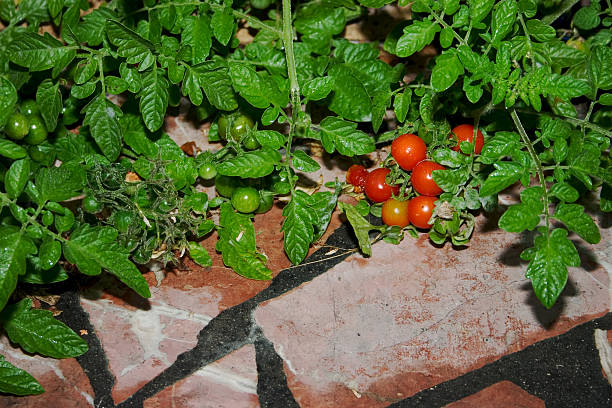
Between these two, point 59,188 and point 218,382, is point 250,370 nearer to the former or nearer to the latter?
point 218,382

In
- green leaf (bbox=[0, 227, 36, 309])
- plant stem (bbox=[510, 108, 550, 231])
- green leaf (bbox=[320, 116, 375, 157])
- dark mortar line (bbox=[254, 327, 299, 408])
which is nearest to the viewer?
green leaf (bbox=[0, 227, 36, 309])

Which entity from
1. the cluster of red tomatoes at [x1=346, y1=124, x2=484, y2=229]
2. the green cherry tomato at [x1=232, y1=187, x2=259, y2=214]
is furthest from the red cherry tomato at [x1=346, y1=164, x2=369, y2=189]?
the green cherry tomato at [x1=232, y1=187, x2=259, y2=214]

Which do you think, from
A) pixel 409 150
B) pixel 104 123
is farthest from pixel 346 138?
pixel 104 123

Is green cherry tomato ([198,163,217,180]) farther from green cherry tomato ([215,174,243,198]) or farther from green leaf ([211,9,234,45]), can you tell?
green leaf ([211,9,234,45])

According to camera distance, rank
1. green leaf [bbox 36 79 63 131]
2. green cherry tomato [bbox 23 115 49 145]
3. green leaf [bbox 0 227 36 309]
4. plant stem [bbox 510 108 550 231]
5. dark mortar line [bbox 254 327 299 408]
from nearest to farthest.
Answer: green leaf [bbox 0 227 36 309] < plant stem [bbox 510 108 550 231] < dark mortar line [bbox 254 327 299 408] < green leaf [bbox 36 79 63 131] < green cherry tomato [bbox 23 115 49 145]

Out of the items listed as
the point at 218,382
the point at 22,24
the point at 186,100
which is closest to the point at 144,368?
the point at 218,382

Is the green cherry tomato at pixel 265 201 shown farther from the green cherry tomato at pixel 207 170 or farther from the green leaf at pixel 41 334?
the green leaf at pixel 41 334
